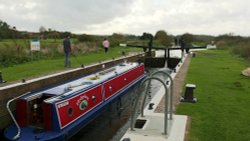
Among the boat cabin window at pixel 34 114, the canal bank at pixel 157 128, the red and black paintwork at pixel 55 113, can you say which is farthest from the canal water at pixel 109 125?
the boat cabin window at pixel 34 114

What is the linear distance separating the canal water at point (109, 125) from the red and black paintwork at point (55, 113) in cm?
73

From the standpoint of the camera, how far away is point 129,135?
5.62 m

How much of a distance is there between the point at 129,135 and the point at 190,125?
4.81 ft

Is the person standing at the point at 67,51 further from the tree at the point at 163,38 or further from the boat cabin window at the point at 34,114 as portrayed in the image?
the tree at the point at 163,38

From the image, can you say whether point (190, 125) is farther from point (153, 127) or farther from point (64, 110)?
point (64, 110)

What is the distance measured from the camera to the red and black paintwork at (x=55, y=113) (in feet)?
20.3

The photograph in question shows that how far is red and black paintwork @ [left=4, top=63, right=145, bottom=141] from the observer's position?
6.19m

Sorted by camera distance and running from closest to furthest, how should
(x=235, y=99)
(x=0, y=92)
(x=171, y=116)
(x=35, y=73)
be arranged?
1. (x=171, y=116)
2. (x=0, y=92)
3. (x=235, y=99)
4. (x=35, y=73)

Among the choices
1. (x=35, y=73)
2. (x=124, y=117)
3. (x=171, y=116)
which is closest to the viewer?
(x=171, y=116)

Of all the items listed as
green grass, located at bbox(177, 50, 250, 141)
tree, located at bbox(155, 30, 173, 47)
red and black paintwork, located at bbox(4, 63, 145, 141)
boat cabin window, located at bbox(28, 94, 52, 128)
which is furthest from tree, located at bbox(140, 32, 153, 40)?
boat cabin window, located at bbox(28, 94, 52, 128)

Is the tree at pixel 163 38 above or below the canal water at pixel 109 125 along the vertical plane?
above

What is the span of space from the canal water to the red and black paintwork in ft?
2.39

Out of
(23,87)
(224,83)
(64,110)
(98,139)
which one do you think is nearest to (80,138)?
(98,139)

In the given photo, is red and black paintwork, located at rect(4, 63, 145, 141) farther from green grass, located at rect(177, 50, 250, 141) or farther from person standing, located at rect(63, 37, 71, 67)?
person standing, located at rect(63, 37, 71, 67)
